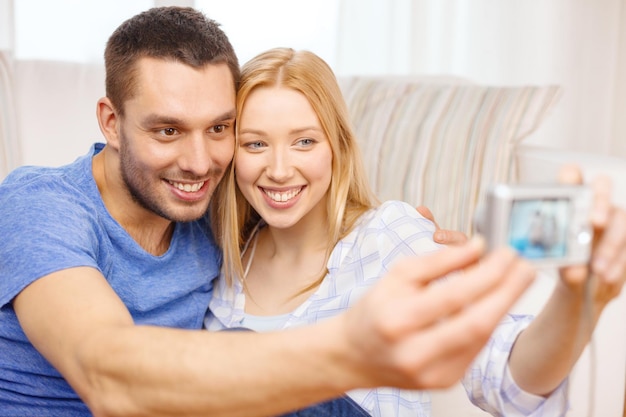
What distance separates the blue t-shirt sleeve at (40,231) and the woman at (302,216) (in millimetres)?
317

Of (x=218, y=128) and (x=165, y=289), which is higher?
(x=218, y=128)

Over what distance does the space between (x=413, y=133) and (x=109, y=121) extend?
33.9 inches

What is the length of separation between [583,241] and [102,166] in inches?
37.3

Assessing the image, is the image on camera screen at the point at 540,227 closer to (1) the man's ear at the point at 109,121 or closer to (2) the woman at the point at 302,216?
(2) the woman at the point at 302,216

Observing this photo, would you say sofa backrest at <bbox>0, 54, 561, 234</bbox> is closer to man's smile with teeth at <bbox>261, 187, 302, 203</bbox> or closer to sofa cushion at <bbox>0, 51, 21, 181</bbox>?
sofa cushion at <bbox>0, 51, 21, 181</bbox>

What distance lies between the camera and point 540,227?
74cm

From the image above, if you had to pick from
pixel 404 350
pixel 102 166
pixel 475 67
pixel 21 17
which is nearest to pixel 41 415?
pixel 102 166

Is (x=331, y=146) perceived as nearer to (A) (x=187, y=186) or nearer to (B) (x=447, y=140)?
(A) (x=187, y=186)

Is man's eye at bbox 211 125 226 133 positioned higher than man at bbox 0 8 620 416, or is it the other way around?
man's eye at bbox 211 125 226 133

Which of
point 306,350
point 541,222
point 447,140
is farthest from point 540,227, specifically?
point 447,140

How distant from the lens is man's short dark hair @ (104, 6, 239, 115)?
1339 millimetres

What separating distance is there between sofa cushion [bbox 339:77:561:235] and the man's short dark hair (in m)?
0.68

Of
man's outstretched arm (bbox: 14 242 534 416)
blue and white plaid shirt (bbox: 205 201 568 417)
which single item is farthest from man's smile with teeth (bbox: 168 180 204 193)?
man's outstretched arm (bbox: 14 242 534 416)

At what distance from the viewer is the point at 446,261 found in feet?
2.21
